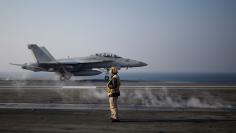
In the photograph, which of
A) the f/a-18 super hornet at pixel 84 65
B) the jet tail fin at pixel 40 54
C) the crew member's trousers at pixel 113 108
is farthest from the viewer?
the jet tail fin at pixel 40 54

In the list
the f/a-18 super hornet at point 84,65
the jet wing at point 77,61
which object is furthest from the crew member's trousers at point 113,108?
the jet wing at point 77,61

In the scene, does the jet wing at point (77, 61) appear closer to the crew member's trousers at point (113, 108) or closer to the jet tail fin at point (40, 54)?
the jet tail fin at point (40, 54)

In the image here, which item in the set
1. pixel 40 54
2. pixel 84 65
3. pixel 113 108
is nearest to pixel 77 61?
pixel 84 65

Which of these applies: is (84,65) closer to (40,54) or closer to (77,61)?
(77,61)

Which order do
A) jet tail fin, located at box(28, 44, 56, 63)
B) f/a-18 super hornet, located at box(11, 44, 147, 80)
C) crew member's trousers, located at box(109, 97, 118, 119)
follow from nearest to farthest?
crew member's trousers, located at box(109, 97, 118, 119) → f/a-18 super hornet, located at box(11, 44, 147, 80) → jet tail fin, located at box(28, 44, 56, 63)

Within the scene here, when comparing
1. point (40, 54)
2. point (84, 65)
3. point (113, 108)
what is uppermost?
point (40, 54)

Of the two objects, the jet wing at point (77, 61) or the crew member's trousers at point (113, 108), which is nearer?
the crew member's trousers at point (113, 108)

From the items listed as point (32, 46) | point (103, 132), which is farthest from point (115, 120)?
point (32, 46)

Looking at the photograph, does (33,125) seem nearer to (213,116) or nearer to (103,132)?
(103,132)

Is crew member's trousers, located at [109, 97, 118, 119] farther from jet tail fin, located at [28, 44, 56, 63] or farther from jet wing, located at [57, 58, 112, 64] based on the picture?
jet tail fin, located at [28, 44, 56, 63]

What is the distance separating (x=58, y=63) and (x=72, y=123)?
133 ft

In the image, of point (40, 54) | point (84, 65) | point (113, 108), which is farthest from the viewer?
point (40, 54)

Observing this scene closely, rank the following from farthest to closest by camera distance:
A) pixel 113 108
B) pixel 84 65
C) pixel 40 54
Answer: pixel 40 54, pixel 84 65, pixel 113 108

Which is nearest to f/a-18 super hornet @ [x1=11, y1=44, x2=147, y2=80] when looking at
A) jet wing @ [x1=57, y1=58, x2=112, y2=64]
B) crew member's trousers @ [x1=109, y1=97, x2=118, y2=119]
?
jet wing @ [x1=57, y1=58, x2=112, y2=64]
